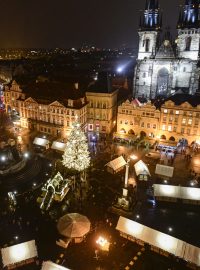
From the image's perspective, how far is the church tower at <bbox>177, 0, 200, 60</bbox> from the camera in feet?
251

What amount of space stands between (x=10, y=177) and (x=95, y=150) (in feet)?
71.6

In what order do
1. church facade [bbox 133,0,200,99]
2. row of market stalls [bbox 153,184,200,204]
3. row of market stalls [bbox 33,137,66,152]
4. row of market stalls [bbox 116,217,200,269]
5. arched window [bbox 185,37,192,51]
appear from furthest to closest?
arched window [bbox 185,37,192,51] → church facade [bbox 133,0,200,99] → row of market stalls [bbox 33,137,66,152] → row of market stalls [bbox 153,184,200,204] → row of market stalls [bbox 116,217,200,269]

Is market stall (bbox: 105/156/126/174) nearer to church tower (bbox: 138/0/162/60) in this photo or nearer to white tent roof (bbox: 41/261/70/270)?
white tent roof (bbox: 41/261/70/270)

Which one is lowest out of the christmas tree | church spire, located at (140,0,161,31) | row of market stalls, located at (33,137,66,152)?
row of market stalls, located at (33,137,66,152)

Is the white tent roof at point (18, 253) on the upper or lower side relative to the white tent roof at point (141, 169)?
lower

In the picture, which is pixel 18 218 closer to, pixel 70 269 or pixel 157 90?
pixel 70 269

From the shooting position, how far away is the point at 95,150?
65.2 m

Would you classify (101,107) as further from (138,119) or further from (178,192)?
(178,192)

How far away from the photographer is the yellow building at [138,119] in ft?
223

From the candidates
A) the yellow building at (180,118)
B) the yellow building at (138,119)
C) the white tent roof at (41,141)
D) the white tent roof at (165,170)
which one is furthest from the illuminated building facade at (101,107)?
the white tent roof at (165,170)

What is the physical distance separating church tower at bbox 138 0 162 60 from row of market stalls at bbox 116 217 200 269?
6072 centimetres

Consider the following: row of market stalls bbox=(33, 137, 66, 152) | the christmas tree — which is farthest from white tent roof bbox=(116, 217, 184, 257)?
row of market stalls bbox=(33, 137, 66, 152)

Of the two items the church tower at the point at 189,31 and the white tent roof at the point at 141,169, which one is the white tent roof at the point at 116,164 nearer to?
the white tent roof at the point at 141,169

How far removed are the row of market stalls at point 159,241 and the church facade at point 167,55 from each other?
54913mm
